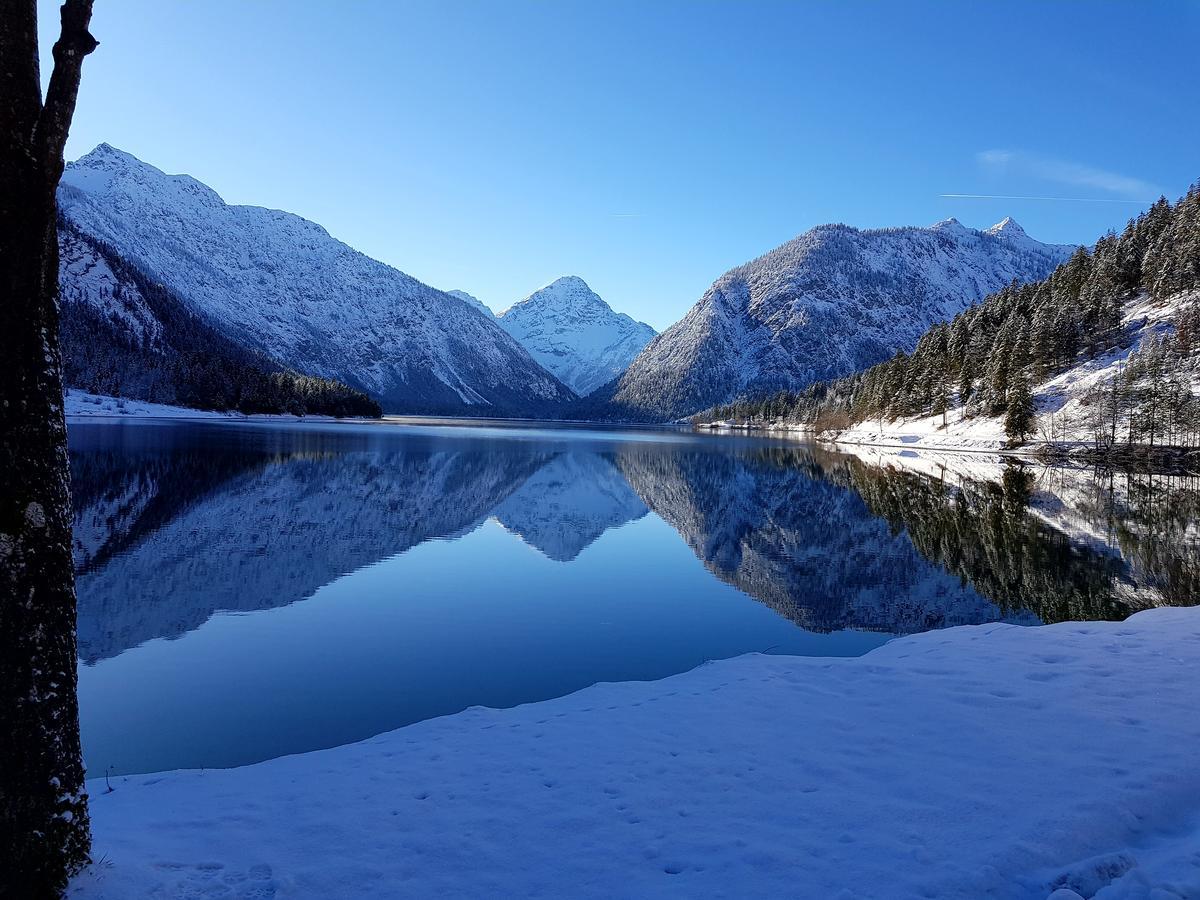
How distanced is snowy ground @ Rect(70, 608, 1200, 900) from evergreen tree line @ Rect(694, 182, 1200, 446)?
83411 millimetres

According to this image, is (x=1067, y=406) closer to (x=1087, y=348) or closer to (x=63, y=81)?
(x=1087, y=348)

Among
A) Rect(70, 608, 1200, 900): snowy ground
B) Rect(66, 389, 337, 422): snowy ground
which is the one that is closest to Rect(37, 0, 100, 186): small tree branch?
Rect(70, 608, 1200, 900): snowy ground

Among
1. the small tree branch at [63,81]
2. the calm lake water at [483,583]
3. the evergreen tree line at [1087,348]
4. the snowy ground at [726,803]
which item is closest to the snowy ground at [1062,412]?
the evergreen tree line at [1087,348]

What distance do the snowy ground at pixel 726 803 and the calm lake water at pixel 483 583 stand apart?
3.30m

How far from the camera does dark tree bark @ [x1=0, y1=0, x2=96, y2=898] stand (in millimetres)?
4715

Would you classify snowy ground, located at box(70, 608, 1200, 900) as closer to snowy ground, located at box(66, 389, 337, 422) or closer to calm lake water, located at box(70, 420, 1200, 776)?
calm lake water, located at box(70, 420, 1200, 776)

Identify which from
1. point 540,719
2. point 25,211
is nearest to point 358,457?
point 540,719

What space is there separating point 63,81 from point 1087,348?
118876 mm

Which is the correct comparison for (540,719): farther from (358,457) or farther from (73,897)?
(358,457)

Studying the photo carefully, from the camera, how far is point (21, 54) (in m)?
4.89

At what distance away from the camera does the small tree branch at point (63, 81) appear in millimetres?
4926

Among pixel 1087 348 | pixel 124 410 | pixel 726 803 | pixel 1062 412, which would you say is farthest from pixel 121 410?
pixel 1087 348

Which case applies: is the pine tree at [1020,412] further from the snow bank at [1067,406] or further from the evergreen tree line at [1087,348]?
the snow bank at [1067,406]

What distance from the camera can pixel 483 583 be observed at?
22.9m
